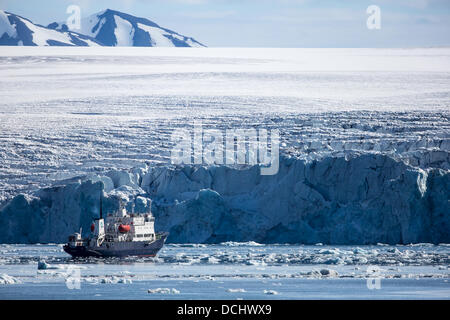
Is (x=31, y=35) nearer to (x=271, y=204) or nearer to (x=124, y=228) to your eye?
(x=124, y=228)

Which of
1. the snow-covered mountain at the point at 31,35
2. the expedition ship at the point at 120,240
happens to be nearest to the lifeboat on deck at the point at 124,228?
the expedition ship at the point at 120,240

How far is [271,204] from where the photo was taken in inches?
715

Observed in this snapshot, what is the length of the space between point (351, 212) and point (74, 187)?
5.89m

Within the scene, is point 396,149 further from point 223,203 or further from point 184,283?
point 184,283

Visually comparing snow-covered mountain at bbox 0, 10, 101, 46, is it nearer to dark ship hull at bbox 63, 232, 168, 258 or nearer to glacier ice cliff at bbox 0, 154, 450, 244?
glacier ice cliff at bbox 0, 154, 450, 244

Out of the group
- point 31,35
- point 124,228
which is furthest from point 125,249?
point 31,35

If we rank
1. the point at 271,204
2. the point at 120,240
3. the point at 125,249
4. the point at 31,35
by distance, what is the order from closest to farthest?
the point at 125,249
the point at 120,240
the point at 271,204
the point at 31,35

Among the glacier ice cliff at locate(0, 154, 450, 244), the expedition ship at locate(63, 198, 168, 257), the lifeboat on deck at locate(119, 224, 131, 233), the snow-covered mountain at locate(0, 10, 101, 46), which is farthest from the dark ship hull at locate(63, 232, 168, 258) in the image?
the snow-covered mountain at locate(0, 10, 101, 46)

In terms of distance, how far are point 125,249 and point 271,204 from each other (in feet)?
11.1

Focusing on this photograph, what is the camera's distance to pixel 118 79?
23625 millimetres

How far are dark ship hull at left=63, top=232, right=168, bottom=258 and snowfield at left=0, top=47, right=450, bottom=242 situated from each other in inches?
68.0

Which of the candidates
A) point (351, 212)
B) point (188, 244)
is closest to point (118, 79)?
point (188, 244)

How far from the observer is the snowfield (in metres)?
17.8

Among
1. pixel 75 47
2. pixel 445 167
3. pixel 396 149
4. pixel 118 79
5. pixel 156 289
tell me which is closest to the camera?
pixel 156 289
